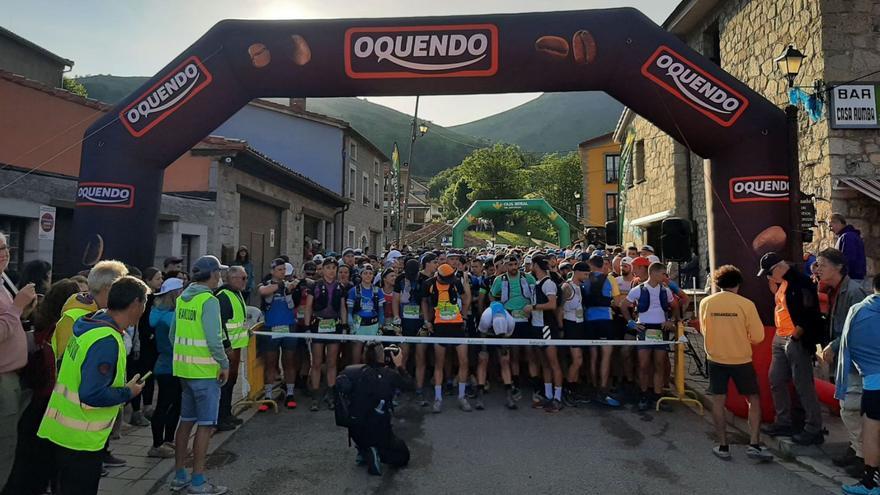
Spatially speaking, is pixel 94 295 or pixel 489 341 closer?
pixel 94 295

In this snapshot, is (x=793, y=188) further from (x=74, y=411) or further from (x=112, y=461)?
(x=112, y=461)

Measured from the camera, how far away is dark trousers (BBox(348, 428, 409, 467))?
4.53 metres

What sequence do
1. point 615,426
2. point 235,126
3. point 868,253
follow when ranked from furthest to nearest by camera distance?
point 235,126 < point 868,253 < point 615,426

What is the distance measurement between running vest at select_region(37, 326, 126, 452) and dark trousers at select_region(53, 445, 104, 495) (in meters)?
0.04

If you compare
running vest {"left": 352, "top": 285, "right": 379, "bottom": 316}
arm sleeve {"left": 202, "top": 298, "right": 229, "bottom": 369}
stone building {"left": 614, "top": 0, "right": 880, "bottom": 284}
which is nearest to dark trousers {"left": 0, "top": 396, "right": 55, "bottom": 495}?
arm sleeve {"left": 202, "top": 298, "right": 229, "bottom": 369}

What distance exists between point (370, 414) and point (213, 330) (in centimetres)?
157

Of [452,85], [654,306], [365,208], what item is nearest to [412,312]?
[452,85]

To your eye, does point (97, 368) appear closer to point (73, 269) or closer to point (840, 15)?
point (73, 269)

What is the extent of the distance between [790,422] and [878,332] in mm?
1765

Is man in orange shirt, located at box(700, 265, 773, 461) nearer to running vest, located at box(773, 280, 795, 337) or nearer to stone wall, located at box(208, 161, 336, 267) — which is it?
running vest, located at box(773, 280, 795, 337)

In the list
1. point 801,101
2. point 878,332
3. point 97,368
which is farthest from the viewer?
point 801,101

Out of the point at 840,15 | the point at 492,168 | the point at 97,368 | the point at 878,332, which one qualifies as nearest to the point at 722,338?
the point at 878,332

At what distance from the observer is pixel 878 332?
392 cm

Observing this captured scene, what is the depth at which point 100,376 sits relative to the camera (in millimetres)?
2875
